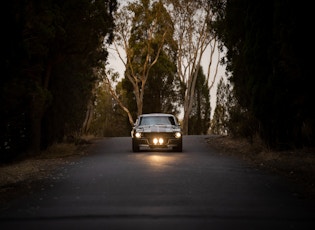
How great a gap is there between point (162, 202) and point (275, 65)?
1050cm

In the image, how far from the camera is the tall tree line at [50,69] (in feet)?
58.7

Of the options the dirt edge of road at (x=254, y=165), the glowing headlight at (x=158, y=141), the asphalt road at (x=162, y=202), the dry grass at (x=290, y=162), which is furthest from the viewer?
the glowing headlight at (x=158, y=141)

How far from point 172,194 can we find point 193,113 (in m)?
53.1

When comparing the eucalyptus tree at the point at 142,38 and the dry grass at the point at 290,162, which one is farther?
the eucalyptus tree at the point at 142,38

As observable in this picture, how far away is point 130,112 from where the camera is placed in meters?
57.8

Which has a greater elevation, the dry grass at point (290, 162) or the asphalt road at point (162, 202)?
the dry grass at point (290, 162)

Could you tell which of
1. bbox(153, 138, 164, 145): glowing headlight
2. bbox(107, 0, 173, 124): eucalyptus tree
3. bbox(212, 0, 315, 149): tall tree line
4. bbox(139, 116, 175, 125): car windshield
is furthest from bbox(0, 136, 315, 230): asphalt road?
bbox(107, 0, 173, 124): eucalyptus tree

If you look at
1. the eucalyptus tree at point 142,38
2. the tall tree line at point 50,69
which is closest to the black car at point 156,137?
the tall tree line at point 50,69

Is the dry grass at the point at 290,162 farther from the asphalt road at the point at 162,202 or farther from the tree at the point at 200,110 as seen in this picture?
the tree at the point at 200,110

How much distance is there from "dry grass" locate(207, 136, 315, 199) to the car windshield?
10.9 feet

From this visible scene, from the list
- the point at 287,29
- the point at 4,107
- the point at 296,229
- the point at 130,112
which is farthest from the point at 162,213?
the point at 130,112

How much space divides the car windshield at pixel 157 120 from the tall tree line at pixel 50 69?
12.1 feet

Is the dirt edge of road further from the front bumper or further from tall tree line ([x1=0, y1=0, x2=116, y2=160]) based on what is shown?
the front bumper

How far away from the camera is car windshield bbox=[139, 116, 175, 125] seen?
23.9 meters
